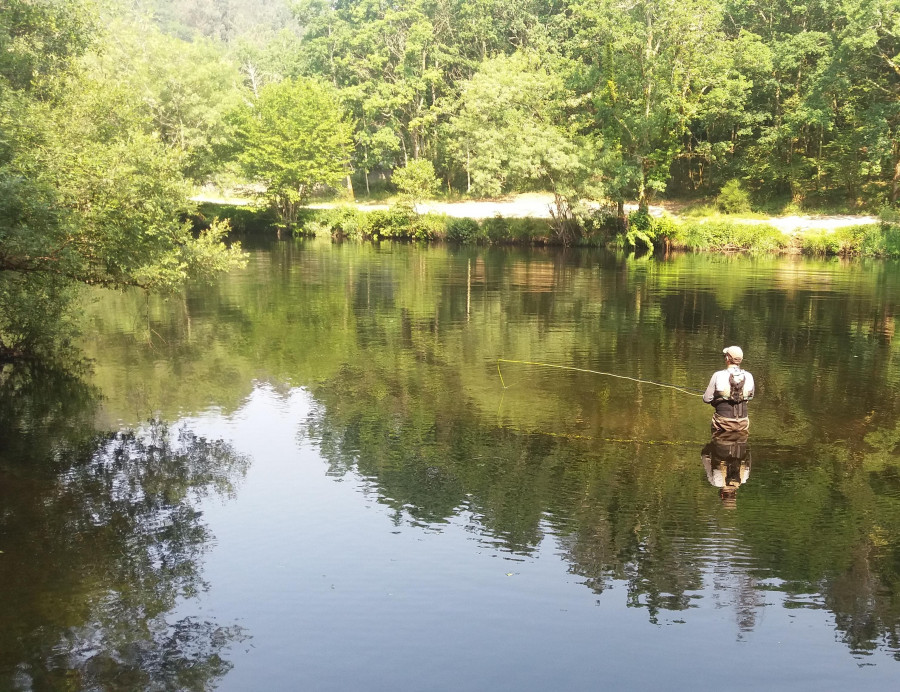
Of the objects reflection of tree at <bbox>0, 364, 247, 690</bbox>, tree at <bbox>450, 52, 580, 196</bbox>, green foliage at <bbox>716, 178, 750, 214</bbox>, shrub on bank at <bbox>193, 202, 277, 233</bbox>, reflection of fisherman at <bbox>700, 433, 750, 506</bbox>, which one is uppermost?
tree at <bbox>450, 52, 580, 196</bbox>

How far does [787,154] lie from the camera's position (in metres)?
65.5

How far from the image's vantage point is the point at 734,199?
207 ft

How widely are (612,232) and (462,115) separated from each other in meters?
18.7

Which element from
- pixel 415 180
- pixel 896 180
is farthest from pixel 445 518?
pixel 415 180

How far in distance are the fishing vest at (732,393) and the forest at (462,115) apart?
1320 cm

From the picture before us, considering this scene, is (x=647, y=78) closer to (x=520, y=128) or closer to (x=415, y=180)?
(x=520, y=128)

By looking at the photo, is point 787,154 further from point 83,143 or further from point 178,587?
point 178,587

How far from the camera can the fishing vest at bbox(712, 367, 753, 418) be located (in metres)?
14.8

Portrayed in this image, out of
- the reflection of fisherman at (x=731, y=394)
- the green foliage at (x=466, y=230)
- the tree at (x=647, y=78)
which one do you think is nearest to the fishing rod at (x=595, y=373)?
the reflection of fisherman at (x=731, y=394)

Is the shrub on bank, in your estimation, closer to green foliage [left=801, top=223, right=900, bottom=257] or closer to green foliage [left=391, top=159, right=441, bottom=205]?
green foliage [left=391, top=159, right=441, bottom=205]

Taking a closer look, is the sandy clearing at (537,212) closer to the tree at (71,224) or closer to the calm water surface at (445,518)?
the calm water surface at (445,518)

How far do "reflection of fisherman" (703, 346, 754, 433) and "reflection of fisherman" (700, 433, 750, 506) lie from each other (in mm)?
262

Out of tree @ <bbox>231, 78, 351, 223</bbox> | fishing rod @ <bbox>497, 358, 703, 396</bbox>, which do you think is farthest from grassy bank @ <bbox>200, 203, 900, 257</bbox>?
fishing rod @ <bbox>497, 358, 703, 396</bbox>

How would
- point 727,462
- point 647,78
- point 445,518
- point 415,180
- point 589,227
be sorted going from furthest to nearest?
point 415,180 < point 589,227 < point 647,78 < point 727,462 < point 445,518
